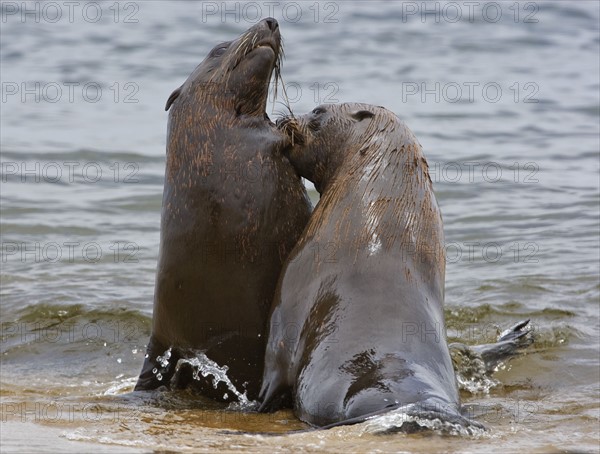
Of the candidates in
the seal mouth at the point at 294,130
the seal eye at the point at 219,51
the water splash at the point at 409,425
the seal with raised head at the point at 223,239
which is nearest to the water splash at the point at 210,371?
the seal with raised head at the point at 223,239

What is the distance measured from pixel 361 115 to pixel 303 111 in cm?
1032

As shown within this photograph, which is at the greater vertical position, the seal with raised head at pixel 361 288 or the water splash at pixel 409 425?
the seal with raised head at pixel 361 288

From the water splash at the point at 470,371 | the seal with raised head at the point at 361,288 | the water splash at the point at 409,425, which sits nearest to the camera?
the water splash at the point at 409,425

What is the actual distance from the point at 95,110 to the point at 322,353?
1338 centimetres

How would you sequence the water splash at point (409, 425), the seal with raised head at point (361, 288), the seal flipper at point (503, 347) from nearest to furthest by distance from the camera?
the water splash at point (409, 425) → the seal with raised head at point (361, 288) → the seal flipper at point (503, 347)

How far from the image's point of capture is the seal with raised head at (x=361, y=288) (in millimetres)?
5918

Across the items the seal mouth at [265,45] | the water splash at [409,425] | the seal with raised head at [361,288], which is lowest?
the water splash at [409,425]

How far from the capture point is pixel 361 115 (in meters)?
7.11

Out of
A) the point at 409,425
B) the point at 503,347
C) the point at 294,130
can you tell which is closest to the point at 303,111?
the point at 503,347

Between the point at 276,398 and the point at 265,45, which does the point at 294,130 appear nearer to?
the point at 265,45

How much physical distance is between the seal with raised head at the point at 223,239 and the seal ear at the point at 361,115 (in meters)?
0.44

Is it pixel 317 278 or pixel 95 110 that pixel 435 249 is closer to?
pixel 317 278

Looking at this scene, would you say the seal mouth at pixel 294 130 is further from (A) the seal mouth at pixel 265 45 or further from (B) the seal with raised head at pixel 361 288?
(A) the seal mouth at pixel 265 45

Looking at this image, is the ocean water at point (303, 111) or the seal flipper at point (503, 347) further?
the seal flipper at point (503, 347)
